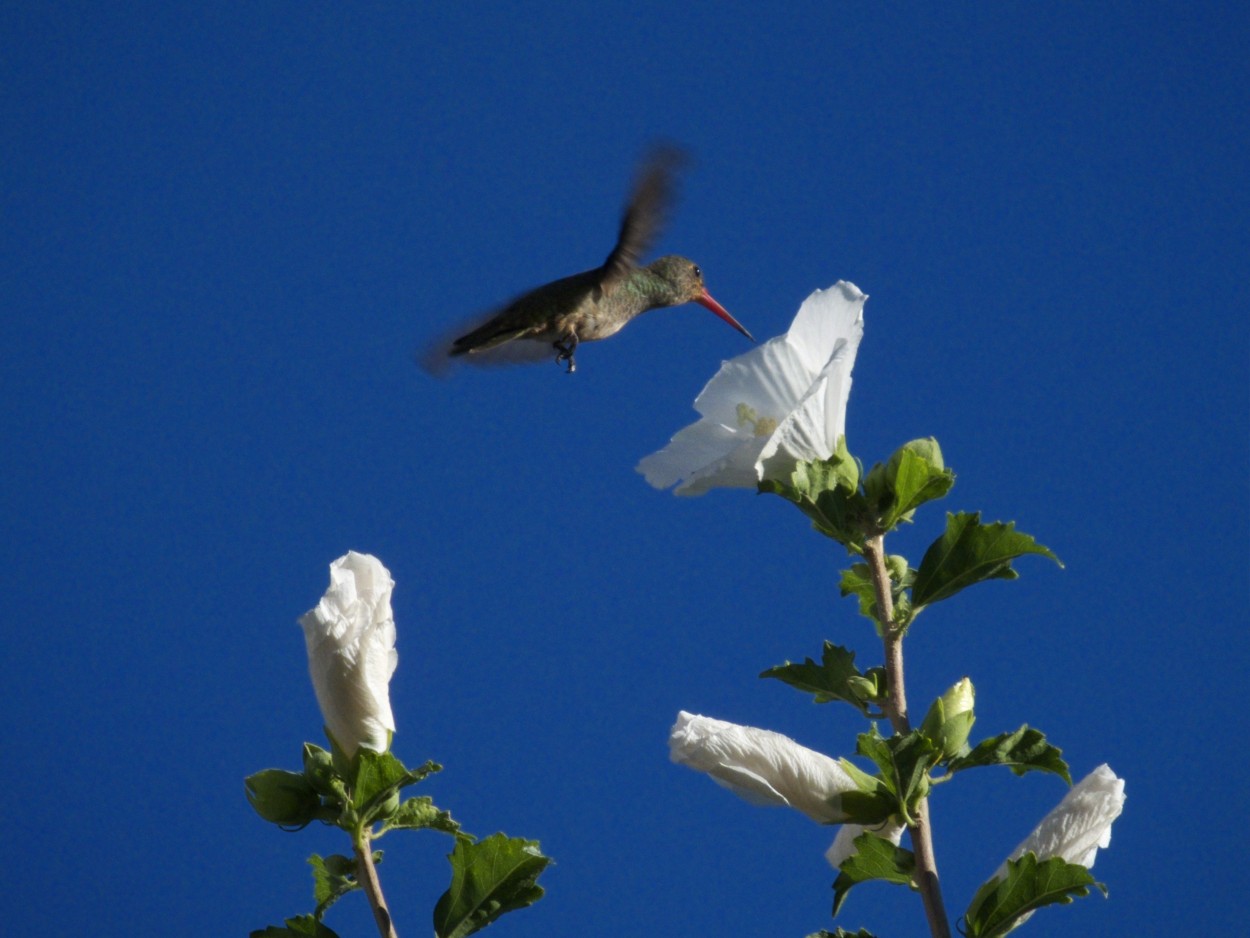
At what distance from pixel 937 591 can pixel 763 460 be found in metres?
0.18

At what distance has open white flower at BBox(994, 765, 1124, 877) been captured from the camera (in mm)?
1106

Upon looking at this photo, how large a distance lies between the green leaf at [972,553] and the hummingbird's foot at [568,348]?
1.48m

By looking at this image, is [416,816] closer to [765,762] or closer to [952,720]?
[765,762]

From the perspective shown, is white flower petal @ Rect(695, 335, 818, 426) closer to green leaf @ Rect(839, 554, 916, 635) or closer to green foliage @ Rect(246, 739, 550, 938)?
green leaf @ Rect(839, 554, 916, 635)

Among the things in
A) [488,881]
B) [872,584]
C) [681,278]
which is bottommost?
[488,881]

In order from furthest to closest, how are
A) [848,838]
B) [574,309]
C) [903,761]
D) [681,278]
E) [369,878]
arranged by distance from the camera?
[681,278]
[574,309]
[848,838]
[369,878]
[903,761]

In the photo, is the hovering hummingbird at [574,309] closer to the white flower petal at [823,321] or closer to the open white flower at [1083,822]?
the white flower petal at [823,321]

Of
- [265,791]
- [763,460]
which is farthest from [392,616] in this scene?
[763,460]

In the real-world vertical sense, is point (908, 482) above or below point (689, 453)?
below

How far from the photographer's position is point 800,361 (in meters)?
1.14

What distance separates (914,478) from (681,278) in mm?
1887

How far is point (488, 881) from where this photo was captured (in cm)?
113

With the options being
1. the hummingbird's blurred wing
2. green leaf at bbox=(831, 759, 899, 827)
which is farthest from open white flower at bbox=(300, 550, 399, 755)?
the hummingbird's blurred wing

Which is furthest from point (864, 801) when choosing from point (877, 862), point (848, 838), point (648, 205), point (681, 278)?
point (681, 278)
